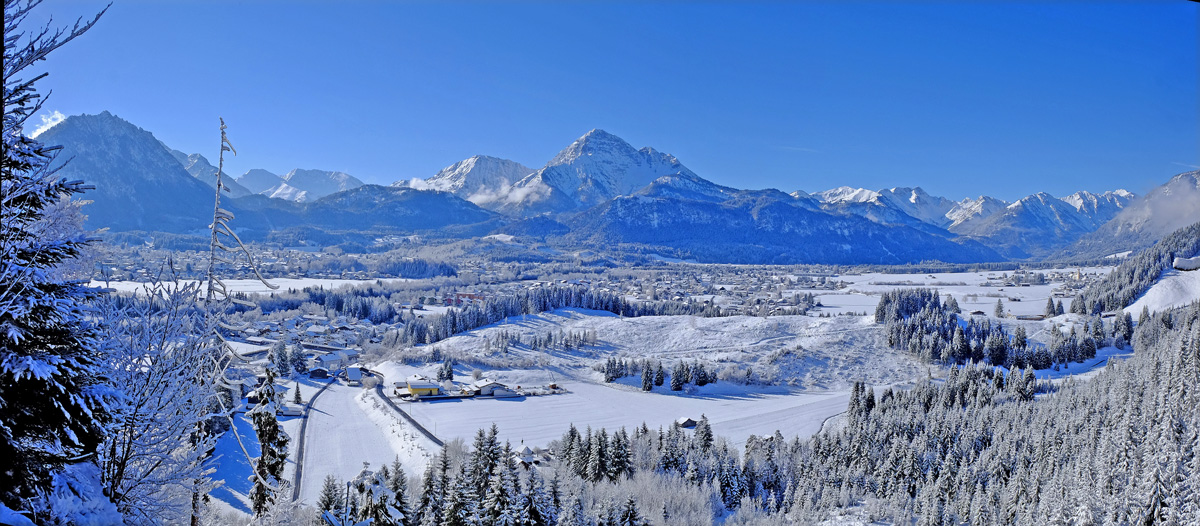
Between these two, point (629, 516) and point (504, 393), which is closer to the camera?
point (629, 516)

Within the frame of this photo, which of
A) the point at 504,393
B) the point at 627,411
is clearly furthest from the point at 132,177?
the point at 627,411

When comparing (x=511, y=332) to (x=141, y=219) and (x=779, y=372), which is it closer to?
(x=779, y=372)

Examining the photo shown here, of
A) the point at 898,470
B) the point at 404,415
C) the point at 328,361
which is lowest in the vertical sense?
the point at 898,470

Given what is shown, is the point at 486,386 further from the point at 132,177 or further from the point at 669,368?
the point at 132,177

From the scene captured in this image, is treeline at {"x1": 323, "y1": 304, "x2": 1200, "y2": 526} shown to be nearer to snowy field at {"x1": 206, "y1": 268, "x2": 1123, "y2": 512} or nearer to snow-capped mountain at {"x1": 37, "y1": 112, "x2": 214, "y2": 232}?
snowy field at {"x1": 206, "y1": 268, "x2": 1123, "y2": 512}

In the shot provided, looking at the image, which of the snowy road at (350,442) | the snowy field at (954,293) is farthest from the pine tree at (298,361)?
the snowy field at (954,293)

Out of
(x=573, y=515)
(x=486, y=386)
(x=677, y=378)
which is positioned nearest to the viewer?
(x=573, y=515)

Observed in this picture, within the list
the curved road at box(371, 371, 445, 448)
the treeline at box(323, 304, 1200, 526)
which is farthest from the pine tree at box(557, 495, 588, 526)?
the curved road at box(371, 371, 445, 448)
